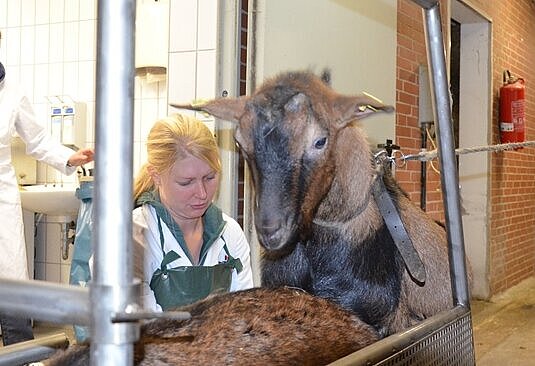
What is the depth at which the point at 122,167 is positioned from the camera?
0.71 metres

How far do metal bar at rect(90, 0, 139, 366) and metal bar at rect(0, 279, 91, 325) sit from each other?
2cm

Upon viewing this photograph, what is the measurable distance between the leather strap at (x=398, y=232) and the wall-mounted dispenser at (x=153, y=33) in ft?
5.50

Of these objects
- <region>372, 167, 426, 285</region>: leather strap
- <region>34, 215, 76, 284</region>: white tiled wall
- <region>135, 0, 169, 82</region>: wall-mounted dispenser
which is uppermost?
<region>135, 0, 169, 82</region>: wall-mounted dispenser

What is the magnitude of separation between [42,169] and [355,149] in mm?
3793

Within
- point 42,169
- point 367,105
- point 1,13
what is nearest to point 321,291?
point 367,105

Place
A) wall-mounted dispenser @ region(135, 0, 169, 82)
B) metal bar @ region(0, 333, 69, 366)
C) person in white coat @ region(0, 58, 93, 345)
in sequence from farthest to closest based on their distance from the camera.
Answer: person in white coat @ region(0, 58, 93, 345) → wall-mounted dispenser @ region(135, 0, 169, 82) → metal bar @ region(0, 333, 69, 366)

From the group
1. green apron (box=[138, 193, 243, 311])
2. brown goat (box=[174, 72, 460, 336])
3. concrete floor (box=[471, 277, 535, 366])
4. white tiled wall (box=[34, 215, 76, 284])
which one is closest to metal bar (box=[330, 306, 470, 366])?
brown goat (box=[174, 72, 460, 336])

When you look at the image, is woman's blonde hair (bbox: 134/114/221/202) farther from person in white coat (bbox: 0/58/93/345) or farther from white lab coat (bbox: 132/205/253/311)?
person in white coat (bbox: 0/58/93/345)

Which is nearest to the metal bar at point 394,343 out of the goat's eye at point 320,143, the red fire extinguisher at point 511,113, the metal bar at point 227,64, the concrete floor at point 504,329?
the goat's eye at point 320,143

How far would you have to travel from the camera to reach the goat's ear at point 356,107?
6.33 ft

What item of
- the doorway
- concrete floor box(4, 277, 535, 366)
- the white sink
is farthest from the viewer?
the doorway

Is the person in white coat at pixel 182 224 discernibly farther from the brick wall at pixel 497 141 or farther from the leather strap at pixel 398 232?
the brick wall at pixel 497 141

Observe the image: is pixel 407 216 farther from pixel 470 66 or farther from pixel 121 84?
pixel 470 66

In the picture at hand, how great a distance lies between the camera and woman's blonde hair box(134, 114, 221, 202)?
2320 millimetres
